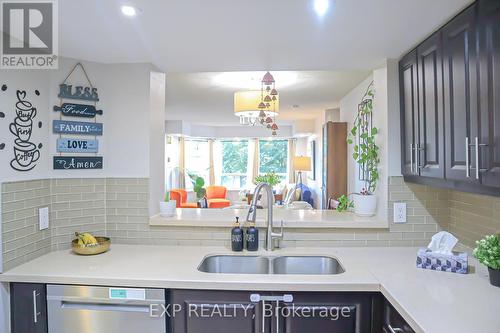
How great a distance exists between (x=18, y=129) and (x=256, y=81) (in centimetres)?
277

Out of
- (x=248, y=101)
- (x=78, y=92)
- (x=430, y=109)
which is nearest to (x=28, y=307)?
(x=78, y=92)

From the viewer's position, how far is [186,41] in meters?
1.83

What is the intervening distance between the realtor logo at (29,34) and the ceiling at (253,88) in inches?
66.5

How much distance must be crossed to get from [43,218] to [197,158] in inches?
283

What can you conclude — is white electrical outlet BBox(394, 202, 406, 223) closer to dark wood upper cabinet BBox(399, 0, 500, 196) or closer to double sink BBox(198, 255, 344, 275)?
dark wood upper cabinet BBox(399, 0, 500, 196)

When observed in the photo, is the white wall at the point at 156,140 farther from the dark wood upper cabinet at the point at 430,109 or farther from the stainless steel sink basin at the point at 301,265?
the dark wood upper cabinet at the point at 430,109

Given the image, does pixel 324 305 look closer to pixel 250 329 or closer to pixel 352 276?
pixel 352 276

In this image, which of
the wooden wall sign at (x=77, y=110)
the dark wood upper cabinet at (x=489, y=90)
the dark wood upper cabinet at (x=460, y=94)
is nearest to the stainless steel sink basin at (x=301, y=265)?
the dark wood upper cabinet at (x=460, y=94)

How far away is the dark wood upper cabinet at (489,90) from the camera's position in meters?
1.18

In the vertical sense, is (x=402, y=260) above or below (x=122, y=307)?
above

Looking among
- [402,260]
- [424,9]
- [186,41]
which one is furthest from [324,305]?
[186,41]

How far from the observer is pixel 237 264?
80.1 inches

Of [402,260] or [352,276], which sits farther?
[402,260]

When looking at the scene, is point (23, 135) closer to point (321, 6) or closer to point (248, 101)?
point (321, 6)
